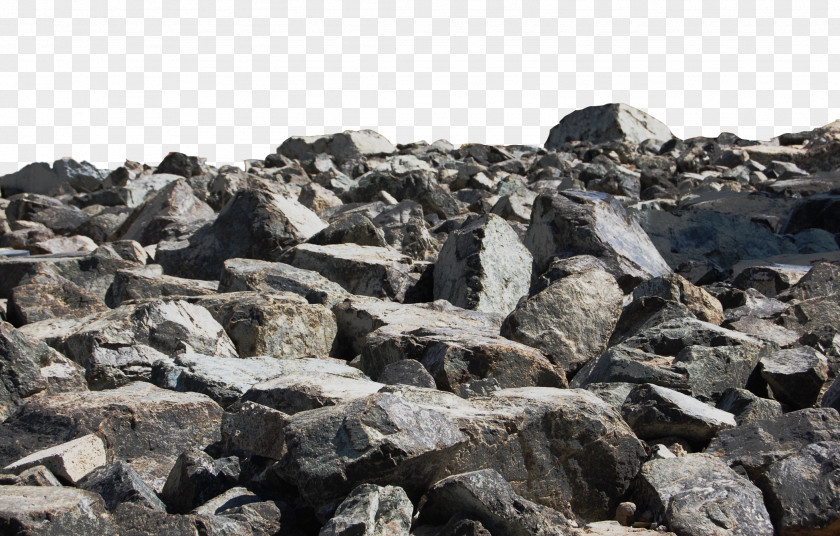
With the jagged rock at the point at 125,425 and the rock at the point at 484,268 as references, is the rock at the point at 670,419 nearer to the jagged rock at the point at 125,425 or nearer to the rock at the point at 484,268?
the jagged rock at the point at 125,425

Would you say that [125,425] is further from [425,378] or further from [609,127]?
[609,127]

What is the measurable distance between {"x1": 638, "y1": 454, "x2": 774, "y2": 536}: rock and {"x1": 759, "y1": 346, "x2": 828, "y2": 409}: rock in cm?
106

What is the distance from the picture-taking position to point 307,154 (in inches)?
677

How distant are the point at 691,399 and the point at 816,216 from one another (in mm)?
5787

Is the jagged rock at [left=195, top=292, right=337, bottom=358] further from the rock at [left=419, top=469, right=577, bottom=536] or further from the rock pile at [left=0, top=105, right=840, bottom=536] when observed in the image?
the rock at [left=419, top=469, right=577, bottom=536]

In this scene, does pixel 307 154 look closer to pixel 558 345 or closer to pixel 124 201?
pixel 124 201

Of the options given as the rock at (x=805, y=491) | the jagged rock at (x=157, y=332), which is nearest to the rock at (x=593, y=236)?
the jagged rock at (x=157, y=332)

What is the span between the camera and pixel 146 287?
5742 mm

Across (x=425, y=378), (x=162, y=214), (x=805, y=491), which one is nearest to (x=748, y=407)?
(x=805, y=491)

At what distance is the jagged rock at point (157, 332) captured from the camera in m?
4.19

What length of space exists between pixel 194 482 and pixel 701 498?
150 centimetres

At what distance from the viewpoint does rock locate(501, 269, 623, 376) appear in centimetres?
426

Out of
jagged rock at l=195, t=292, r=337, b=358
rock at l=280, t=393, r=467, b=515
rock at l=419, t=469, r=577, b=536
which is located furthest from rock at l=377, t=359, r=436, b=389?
jagged rock at l=195, t=292, r=337, b=358

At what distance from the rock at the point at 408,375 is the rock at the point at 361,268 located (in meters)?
2.14
